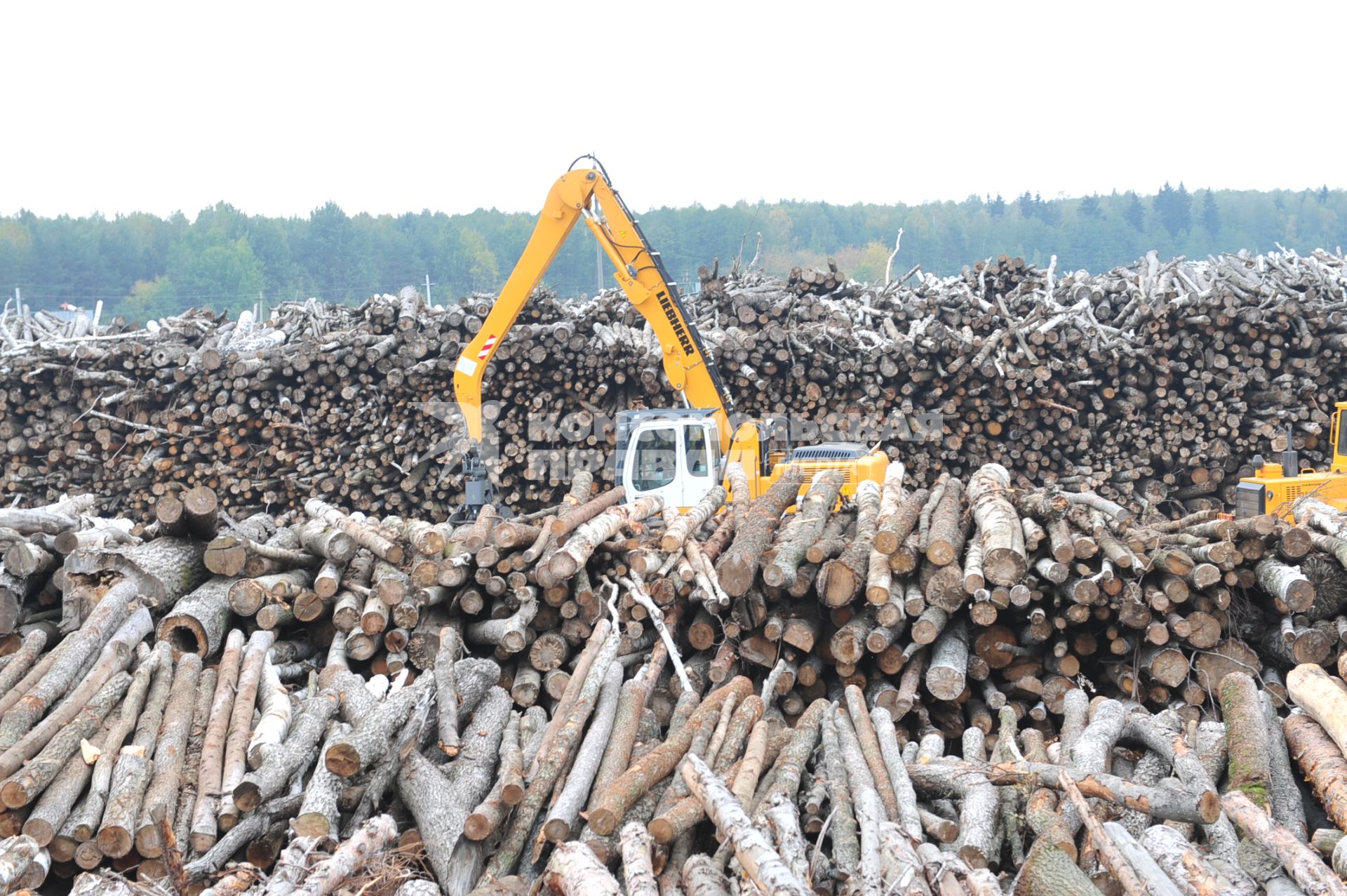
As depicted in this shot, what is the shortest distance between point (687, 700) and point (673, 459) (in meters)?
4.92

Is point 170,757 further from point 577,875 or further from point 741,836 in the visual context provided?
point 741,836

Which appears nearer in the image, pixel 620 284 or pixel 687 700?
pixel 687 700

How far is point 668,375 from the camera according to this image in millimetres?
12094

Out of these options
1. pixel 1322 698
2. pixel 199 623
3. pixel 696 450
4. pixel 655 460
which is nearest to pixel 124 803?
pixel 199 623

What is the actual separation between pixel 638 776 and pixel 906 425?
10147 mm

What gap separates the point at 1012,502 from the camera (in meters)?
7.11

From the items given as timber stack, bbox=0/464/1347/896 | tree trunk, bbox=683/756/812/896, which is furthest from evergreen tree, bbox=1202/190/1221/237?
tree trunk, bbox=683/756/812/896

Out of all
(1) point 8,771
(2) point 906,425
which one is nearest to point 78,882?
(1) point 8,771

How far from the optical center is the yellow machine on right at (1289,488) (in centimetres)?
988

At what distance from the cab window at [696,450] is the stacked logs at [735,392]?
3443mm

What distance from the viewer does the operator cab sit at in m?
10.6

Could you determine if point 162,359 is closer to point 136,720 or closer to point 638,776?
point 136,720

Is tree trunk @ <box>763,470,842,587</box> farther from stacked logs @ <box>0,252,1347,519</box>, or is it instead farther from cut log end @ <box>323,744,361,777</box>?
stacked logs @ <box>0,252,1347,519</box>

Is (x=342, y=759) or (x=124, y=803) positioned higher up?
(x=342, y=759)
